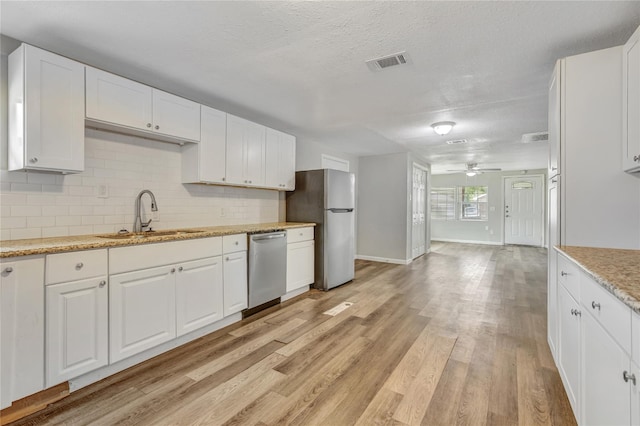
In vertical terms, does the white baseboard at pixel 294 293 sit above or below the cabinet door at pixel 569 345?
below

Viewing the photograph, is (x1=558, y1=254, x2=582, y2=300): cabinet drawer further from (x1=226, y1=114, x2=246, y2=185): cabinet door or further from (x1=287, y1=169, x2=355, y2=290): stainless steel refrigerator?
(x1=226, y1=114, x2=246, y2=185): cabinet door

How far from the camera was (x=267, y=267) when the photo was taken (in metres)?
3.26

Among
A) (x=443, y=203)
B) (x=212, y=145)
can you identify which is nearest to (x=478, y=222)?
(x=443, y=203)

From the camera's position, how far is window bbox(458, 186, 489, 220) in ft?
30.2

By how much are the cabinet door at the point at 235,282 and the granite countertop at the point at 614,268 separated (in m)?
2.57

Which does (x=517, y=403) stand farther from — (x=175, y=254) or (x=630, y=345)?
(x=175, y=254)

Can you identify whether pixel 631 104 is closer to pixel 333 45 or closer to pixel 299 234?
pixel 333 45

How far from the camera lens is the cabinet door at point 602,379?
0.96m

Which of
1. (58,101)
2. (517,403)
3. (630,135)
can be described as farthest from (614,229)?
(58,101)

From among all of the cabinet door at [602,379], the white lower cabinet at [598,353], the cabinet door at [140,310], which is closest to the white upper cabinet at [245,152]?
the cabinet door at [140,310]

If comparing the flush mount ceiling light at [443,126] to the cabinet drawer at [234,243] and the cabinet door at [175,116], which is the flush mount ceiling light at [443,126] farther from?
the cabinet door at [175,116]

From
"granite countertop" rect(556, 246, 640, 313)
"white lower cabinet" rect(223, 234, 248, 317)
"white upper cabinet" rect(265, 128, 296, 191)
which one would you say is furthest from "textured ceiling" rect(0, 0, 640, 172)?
"white lower cabinet" rect(223, 234, 248, 317)

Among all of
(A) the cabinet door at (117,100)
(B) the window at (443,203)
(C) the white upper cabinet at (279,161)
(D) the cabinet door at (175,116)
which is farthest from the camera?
(B) the window at (443,203)

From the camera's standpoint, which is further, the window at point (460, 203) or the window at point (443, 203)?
the window at point (443, 203)
